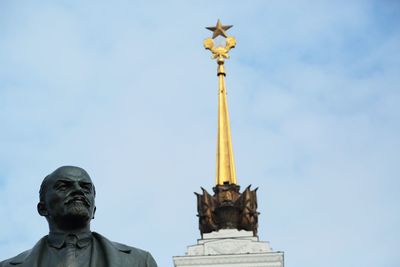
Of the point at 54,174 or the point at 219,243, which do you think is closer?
the point at 54,174

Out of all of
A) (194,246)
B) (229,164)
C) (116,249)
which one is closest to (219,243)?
(194,246)

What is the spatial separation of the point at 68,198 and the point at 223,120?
35.8 meters

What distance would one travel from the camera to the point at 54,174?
4246 mm

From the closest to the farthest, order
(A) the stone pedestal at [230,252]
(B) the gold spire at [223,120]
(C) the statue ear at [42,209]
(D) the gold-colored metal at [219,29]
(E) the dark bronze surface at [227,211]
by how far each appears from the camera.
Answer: (C) the statue ear at [42,209]
(A) the stone pedestal at [230,252]
(E) the dark bronze surface at [227,211]
(B) the gold spire at [223,120]
(D) the gold-colored metal at [219,29]

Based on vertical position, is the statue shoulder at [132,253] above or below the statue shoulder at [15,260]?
above

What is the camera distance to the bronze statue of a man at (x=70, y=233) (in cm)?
419

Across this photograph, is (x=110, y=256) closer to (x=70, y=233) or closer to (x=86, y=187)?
(x=70, y=233)

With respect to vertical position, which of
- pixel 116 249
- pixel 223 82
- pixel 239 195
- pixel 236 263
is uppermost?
pixel 223 82

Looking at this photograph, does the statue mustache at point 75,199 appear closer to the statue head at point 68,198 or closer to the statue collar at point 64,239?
the statue head at point 68,198

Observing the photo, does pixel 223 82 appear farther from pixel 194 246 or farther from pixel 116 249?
pixel 116 249

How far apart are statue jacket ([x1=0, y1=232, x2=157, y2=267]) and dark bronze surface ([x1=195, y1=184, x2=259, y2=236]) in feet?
101

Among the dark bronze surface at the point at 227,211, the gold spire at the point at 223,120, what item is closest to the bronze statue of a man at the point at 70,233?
the dark bronze surface at the point at 227,211

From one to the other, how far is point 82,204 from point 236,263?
99.9 ft

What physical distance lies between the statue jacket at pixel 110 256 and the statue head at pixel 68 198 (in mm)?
97
